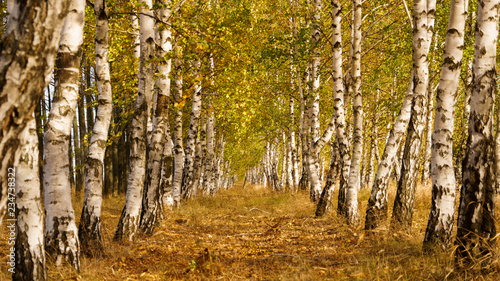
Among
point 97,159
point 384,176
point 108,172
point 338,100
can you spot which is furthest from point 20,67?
point 108,172

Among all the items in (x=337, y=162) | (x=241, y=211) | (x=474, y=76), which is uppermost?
(x=474, y=76)

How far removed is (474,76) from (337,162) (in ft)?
21.1

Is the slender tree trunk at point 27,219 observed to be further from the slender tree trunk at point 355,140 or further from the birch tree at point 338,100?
the birch tree at point 338,100

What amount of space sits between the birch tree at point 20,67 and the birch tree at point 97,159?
145 inches

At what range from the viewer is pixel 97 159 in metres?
6.41

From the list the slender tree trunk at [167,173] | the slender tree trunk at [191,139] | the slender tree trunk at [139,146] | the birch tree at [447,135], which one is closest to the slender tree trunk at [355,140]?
the birch tree at [447,135]

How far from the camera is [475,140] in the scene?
4.58 meters

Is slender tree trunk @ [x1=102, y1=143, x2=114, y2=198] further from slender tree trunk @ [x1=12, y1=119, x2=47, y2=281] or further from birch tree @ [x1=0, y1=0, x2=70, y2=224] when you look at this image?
birch tree @ [x1=0, y1=0, x2=70, y2=224]

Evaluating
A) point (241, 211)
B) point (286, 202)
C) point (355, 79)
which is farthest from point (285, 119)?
point (355, 79)

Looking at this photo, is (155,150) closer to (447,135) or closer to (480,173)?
(447,135)

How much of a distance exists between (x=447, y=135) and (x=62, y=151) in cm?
530

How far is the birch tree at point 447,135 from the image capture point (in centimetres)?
527

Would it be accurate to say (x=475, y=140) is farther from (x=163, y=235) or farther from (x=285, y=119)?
(x=285, y=119)

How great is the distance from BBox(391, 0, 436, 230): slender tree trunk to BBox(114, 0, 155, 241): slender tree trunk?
4871 millimetres
